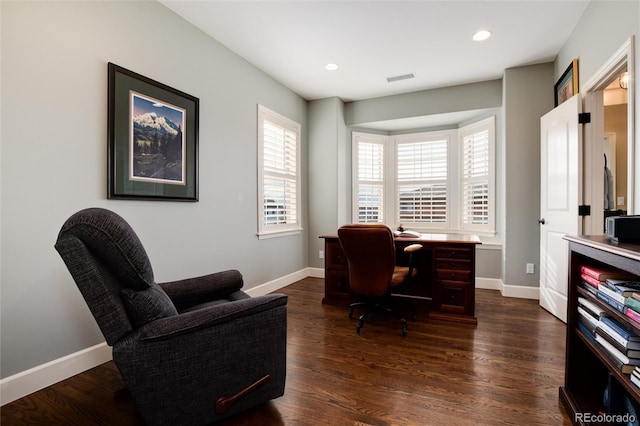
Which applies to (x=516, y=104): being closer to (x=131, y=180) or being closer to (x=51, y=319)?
(x=131, y=180)

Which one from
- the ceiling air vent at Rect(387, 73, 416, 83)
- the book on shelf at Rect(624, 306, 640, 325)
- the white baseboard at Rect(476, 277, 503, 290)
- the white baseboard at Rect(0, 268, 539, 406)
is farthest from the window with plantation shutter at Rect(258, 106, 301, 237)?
the book on shelf at Rect(624, 306, 640, 325)

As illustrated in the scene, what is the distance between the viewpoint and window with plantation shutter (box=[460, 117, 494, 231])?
172 inches

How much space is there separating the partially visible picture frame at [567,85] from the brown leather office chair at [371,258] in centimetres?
226

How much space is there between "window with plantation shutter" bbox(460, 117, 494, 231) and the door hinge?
1.50m

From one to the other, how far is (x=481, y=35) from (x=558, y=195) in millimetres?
1815

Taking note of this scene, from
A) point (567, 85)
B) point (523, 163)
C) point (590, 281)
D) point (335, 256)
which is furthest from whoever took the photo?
point (523, 163)

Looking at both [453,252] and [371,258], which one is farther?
[453,252]

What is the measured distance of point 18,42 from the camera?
179cm

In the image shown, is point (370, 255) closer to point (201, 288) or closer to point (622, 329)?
point (201, 288)

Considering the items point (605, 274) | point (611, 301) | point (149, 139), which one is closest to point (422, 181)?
point (605, 274)

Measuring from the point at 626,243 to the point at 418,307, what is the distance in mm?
2334

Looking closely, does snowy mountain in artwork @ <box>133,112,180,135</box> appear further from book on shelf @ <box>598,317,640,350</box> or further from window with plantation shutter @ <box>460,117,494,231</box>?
window with plantation shutter @ <box>460,117,494,231</box>

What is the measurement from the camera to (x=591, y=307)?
150 cm

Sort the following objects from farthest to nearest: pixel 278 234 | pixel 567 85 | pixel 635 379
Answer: pixel 278 234
pixel 567 85
pixel 635 379
